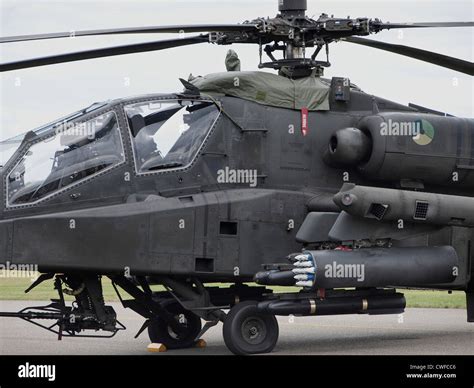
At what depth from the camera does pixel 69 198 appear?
12836 millimetres

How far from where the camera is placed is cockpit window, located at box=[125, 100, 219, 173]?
43.9 feet

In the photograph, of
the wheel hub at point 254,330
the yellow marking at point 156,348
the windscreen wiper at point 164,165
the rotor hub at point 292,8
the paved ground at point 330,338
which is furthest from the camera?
the yellow marking at point 156,348

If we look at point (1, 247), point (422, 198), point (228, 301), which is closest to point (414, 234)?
point (422, 198)

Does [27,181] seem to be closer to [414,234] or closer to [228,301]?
[228,301]

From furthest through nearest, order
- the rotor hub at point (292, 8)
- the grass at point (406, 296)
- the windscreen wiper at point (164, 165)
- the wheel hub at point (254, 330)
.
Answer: the grass at point (406, 296) → the rotor hub at point (292, 8) → the wheel hub at point (254, 330) → the windscreen wiper at point (164, 165)

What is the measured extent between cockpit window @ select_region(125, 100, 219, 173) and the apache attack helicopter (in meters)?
0.02

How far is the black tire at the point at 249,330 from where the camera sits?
1334 centimetres

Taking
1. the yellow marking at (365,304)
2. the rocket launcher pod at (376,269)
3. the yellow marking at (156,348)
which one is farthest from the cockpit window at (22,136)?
the yellow marking at (365,304)

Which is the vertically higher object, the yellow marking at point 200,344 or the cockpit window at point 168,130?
the cockpit window at point 168,130

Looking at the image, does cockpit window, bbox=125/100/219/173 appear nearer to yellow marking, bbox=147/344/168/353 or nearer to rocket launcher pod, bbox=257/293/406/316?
rocket launcher pod, bbox=257/293/406/316

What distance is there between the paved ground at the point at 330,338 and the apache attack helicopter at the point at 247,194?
0.69 meters

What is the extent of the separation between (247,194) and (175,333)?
2.49 metres

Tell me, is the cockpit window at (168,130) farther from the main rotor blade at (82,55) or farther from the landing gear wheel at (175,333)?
the landing gear wheel at (175,333)

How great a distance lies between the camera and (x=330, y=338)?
52.4 feet
